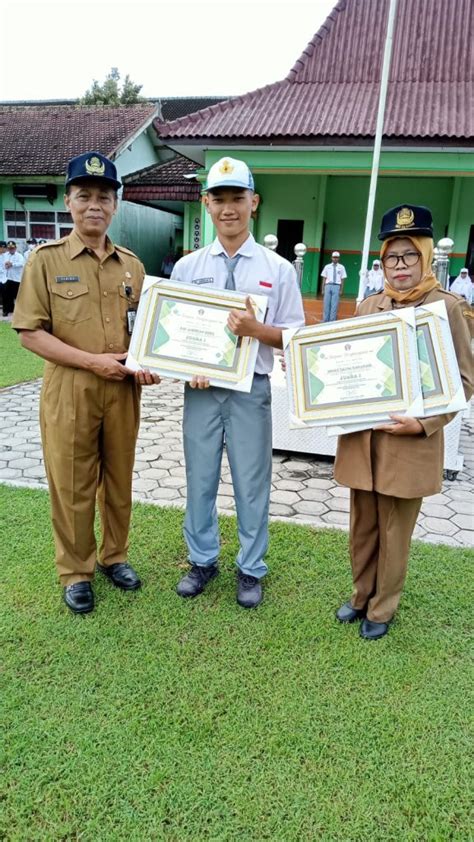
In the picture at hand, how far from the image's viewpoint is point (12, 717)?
2080 millimetres

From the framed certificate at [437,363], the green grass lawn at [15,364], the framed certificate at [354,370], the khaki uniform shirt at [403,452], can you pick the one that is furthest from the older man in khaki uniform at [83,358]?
the green grass lawn at [15,364]

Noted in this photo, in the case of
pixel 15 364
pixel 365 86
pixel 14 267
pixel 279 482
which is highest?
pixel 365 86

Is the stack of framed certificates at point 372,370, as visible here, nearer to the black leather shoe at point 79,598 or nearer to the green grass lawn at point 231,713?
the green grass lawn at point 231,713

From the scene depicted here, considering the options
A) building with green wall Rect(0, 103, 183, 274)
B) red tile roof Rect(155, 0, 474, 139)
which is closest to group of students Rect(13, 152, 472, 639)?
red tile roof Rect(155, 0, 474, 139)

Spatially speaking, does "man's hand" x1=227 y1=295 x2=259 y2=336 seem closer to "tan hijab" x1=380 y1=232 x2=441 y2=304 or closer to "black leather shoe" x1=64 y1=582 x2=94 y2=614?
"tan hijab" x1=380 y1=232 x2=441 y2=304

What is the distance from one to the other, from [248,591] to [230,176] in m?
1.88

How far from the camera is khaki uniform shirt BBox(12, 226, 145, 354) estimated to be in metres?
2.43

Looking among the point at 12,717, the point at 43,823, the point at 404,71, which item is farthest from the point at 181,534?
the point at 404,71

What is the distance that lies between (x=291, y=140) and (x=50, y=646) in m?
10.5

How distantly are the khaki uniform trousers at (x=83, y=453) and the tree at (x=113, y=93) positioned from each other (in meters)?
28.8

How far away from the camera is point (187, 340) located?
8.34 feet

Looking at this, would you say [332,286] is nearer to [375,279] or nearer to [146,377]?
[375,279]

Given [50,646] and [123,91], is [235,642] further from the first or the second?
[123,91]

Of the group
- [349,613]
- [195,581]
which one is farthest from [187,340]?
[349,613]
